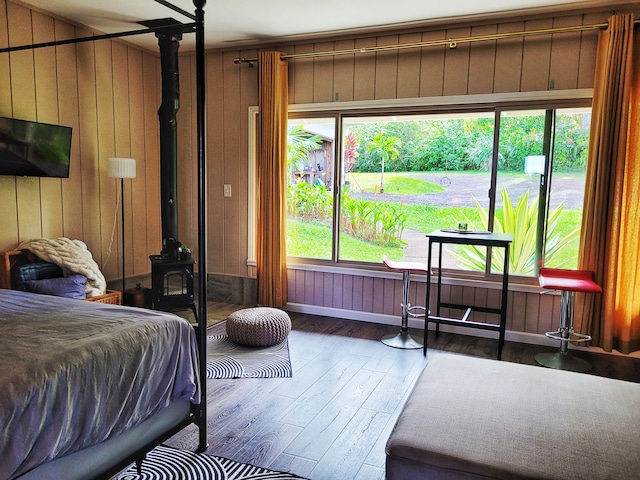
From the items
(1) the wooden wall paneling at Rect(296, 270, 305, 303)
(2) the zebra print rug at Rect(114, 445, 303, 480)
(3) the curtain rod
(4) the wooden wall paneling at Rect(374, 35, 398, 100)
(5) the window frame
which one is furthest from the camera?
(1) the wooden wall paneling at Rect(296, 270, 305, 303)

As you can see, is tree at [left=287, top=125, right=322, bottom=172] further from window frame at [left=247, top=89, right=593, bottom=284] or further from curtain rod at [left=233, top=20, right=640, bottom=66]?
curtain rod at [left=233, top=20, right=640, bottom=66]

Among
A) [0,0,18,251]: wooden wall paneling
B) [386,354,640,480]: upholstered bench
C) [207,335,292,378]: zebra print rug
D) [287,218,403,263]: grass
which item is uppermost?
[0,0,18,251]: wooden wall paneling

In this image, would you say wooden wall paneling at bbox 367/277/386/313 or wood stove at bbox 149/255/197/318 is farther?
wooden wall paneling at bbox 367/277/386/313

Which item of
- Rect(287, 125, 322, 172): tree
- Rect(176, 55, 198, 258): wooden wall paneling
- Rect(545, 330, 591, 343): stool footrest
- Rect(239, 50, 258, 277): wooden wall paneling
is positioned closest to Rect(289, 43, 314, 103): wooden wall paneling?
Rect(287, 125, 322, 172): tree

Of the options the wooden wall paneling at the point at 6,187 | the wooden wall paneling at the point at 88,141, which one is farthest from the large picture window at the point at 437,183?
the wooden wall paneling at the point at 6,187

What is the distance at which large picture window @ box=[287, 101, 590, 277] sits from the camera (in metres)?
3.85

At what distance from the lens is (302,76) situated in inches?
182

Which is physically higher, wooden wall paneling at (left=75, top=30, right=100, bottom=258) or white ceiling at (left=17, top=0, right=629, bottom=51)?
white ceiling at (left=17, top=0, right=629, bottom=51)

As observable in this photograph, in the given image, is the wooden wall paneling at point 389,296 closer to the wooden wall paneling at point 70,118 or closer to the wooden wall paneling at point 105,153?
the wooden wall paneling at point 105,153

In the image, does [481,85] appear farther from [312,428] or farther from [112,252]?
[112,252]

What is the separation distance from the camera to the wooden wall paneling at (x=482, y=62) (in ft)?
12.8

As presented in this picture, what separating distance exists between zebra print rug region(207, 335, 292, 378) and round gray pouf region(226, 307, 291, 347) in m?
0.06

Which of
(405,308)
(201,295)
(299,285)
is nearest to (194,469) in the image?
(201,295)

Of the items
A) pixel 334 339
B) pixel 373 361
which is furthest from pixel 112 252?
pixel 373 361
